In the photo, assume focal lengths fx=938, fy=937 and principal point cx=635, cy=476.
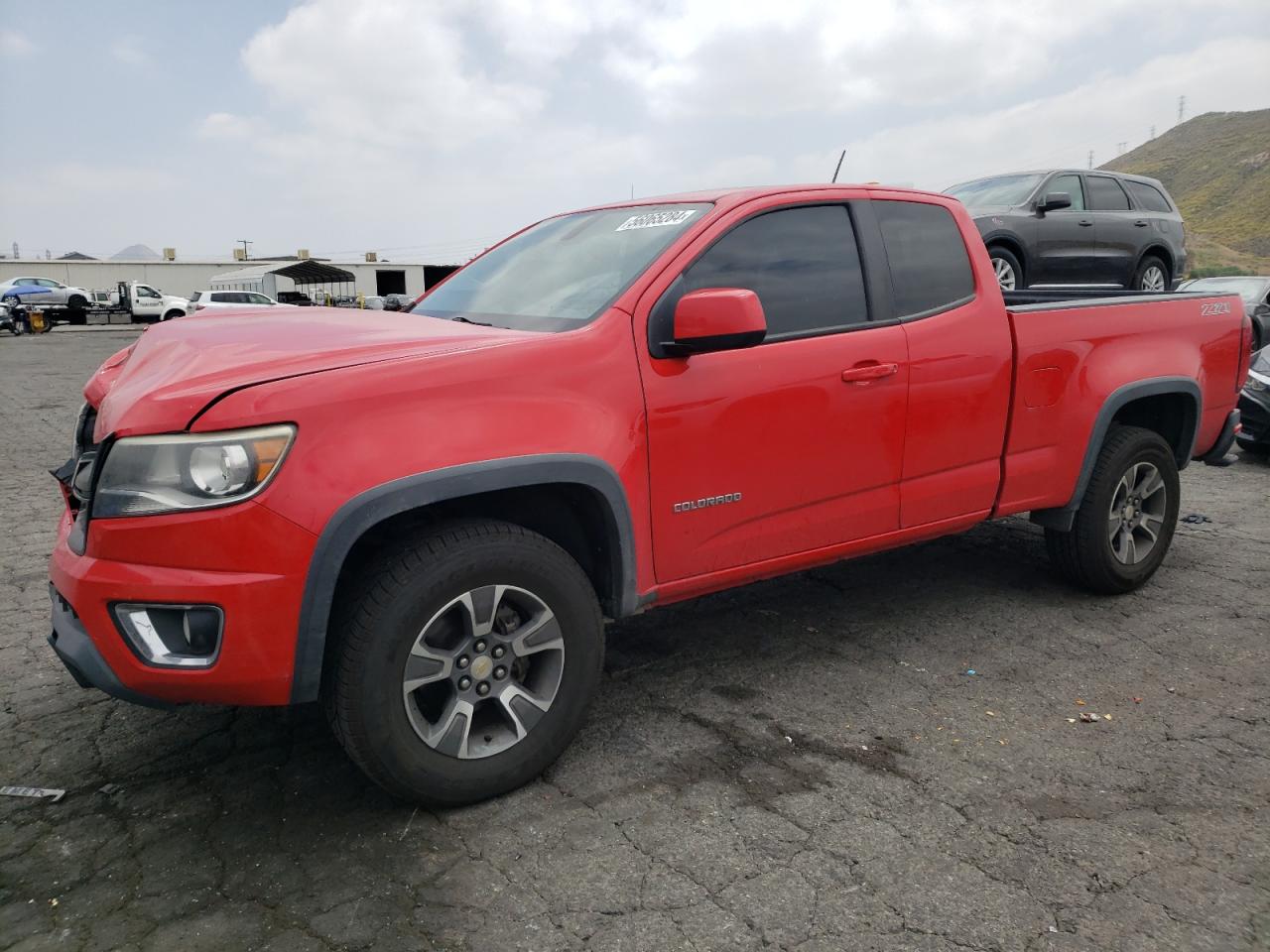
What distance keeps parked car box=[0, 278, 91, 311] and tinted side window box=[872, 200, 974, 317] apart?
38177 mm

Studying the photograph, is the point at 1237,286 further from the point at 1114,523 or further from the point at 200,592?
the point at 200,592

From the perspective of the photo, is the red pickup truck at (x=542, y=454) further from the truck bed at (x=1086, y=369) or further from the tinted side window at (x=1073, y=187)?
the tinted side window at (x=1073, y=187)

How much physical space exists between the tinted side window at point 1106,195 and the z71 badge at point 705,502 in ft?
26.0

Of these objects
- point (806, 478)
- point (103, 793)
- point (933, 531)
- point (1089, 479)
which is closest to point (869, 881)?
point (806, 478)

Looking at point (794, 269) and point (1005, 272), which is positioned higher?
point (1005, 272)

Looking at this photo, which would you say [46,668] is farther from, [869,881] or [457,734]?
[869,881]

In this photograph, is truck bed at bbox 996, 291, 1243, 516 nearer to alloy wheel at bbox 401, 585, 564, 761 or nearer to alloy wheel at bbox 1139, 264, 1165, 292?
alloy wheel at bbox 401, 585, 564, 761

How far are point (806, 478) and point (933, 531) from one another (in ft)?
2.73

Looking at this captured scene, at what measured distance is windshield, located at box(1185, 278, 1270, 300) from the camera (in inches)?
517

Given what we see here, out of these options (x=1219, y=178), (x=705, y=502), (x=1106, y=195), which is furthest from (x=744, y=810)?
(x=1219, y=178)

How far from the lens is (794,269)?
3.44 metres

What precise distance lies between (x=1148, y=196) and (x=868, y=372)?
8434 mm

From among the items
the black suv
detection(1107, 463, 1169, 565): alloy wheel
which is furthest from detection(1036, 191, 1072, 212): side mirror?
detection(1107, 463, 1169, 565): alloy wheel

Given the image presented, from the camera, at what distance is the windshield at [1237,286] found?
43.1 ft
